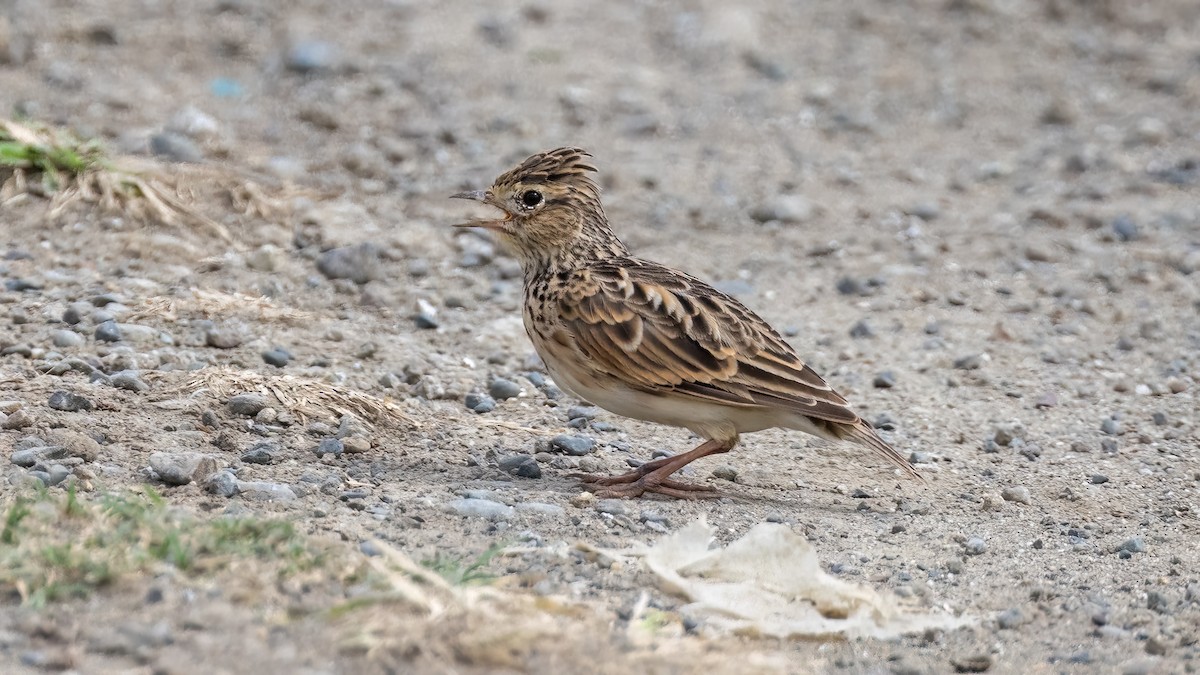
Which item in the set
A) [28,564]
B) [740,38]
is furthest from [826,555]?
[740,38]

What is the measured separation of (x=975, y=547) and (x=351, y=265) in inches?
165

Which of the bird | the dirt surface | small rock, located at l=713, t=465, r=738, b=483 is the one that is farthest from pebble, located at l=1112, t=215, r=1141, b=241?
small rock, located at l=713, t=465, r=738, b=483

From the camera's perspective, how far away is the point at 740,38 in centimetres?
1388

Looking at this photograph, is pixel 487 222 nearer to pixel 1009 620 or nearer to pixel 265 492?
pixel 265 492

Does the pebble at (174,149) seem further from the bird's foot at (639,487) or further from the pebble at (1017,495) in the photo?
the pebble at (1017,495)

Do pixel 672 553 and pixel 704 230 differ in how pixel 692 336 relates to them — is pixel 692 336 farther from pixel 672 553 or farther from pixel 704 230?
pixel 704 230

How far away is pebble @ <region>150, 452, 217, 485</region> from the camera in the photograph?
5598mm

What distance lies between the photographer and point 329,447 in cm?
638

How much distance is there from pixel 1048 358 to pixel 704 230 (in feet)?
8.67

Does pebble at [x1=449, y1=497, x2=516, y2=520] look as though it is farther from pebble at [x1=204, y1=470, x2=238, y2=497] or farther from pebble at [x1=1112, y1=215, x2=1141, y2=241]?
pebble at [x1=1112, y1=215, x2=1141, y2=241]

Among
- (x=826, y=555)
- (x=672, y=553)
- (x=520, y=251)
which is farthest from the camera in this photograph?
(x=520, y=251)

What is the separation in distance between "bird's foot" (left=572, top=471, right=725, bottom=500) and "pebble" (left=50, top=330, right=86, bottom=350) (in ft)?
8.05

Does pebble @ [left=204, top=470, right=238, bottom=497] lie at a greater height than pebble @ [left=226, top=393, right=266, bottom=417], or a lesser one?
lesser

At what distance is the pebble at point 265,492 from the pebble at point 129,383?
1191 mm
